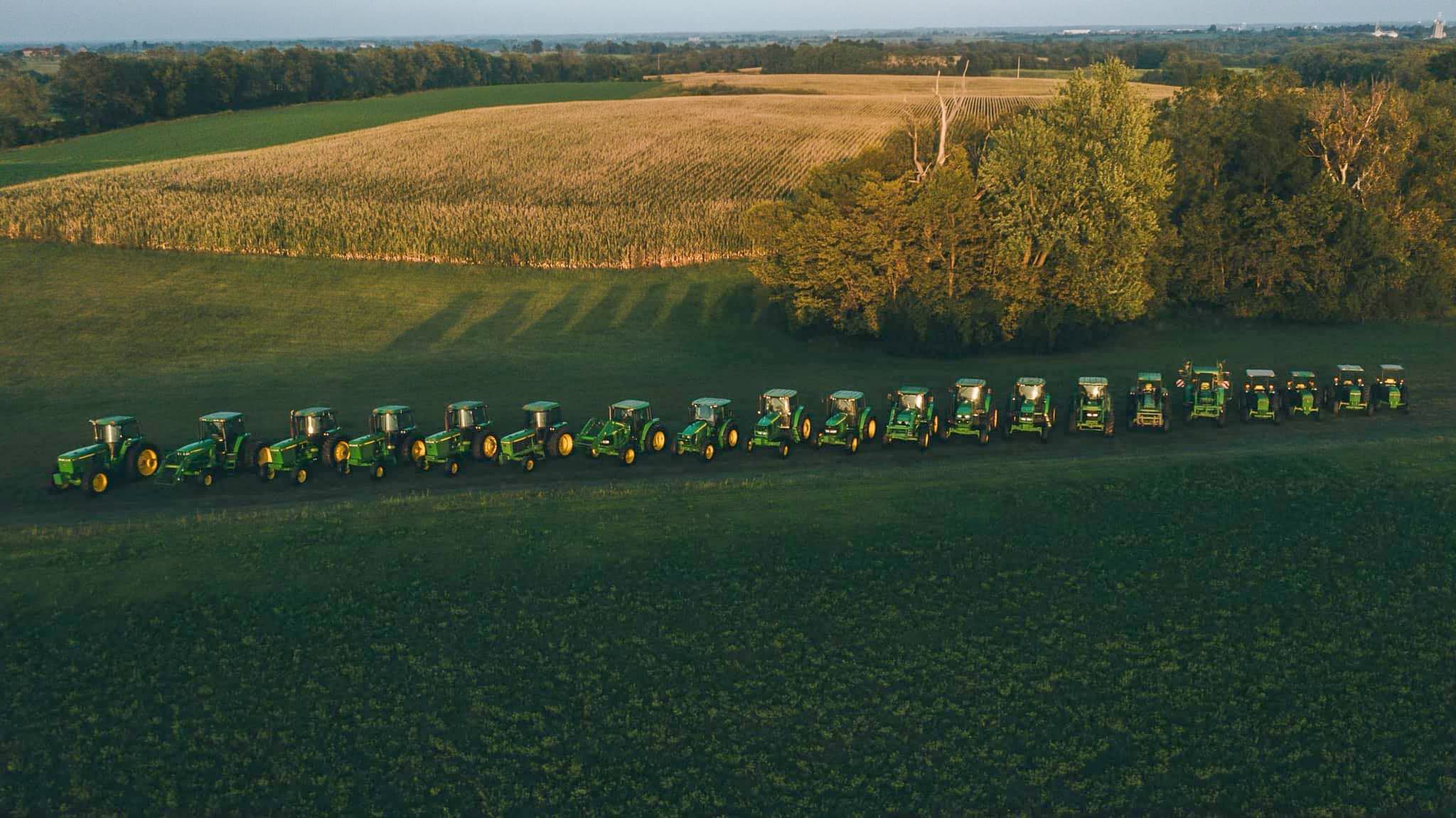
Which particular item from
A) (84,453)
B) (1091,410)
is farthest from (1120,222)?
(84,453)

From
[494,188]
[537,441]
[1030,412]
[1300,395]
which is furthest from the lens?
[494,188]

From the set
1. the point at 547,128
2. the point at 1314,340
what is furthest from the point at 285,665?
the point at 547,128

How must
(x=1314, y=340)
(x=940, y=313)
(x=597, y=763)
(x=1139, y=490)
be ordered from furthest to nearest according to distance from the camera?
1. (x=1314, y=340)
2. (x=940, y=313)
3. (x=1139, y=490)
4. (x=597, y=763)

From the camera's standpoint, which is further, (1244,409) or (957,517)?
(1244,409)

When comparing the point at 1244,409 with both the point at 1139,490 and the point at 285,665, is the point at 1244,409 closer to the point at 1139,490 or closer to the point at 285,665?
the point at 1139,490

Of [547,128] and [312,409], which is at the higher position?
[547,128]

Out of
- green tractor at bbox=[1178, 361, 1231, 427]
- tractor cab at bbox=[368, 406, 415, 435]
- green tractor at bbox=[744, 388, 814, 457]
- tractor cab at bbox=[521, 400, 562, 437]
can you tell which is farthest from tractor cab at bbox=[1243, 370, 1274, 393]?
tractor cab at bbox=[368, 406, 415, 435]

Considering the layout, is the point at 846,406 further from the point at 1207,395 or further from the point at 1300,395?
the point at 1300,395
